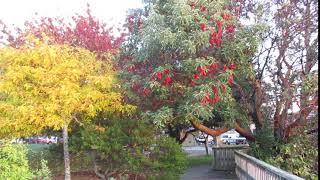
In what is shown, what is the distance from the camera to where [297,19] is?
1303cm

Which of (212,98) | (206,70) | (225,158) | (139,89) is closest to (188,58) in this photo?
(206,70)

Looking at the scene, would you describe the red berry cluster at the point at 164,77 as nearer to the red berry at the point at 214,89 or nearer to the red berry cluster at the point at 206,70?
the red berry cluster at the point at 206,70

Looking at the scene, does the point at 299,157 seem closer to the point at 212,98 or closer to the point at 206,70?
the point at 212,98

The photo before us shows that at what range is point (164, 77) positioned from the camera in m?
11.2

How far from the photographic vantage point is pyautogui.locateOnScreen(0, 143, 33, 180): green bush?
1011cm

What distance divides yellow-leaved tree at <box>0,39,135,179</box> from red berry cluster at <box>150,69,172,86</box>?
209 centimetres

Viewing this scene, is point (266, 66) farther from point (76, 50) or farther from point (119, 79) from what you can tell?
point (76, 50)

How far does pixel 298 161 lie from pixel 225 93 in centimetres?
399

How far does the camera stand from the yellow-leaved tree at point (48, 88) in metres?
12.1

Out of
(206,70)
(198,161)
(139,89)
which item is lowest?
(198,161)

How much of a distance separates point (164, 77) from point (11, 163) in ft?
13.6

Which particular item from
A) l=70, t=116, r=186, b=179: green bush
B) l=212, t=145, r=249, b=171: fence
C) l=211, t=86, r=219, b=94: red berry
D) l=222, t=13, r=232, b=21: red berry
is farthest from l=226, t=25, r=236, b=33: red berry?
l=212, t=145, r=249, b=171: fence

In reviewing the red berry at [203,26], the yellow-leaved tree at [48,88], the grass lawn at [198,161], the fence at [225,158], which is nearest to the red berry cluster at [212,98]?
the red berry at [203,26]

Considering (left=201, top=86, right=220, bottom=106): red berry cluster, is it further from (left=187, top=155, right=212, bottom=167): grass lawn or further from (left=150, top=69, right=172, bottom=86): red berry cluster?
(left=187, top=155, right=212, bottom=167): grass lawn
